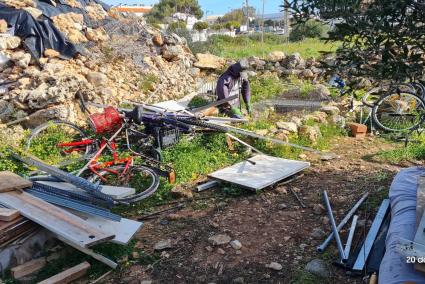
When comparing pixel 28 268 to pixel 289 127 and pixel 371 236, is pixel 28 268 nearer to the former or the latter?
pixel 371 236

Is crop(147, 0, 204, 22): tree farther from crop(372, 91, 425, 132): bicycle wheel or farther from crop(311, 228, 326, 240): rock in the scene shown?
crop(311, 228, 326, 240): rock

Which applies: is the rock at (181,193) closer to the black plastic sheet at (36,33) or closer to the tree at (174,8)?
the black plastic sheet at (36,33)

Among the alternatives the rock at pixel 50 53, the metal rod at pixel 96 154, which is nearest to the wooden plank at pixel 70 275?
the metal rod at pixel 96 154

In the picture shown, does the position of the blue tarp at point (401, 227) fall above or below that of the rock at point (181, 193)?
above

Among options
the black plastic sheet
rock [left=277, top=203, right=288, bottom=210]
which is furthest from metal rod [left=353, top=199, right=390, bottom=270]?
the black plastic sheet

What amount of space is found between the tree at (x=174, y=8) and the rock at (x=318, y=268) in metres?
40.2

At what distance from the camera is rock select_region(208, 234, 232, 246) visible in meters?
3.70

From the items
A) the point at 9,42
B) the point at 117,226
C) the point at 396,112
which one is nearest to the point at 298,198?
the point at 117,226

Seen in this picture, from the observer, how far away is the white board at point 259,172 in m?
4.78

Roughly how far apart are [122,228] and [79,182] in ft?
2.78

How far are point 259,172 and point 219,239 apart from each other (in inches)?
61.4

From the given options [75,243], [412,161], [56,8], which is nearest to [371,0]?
[75,243]

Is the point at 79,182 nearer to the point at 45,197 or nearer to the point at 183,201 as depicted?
the point at 45,197

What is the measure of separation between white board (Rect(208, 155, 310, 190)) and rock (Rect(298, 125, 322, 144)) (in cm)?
124
